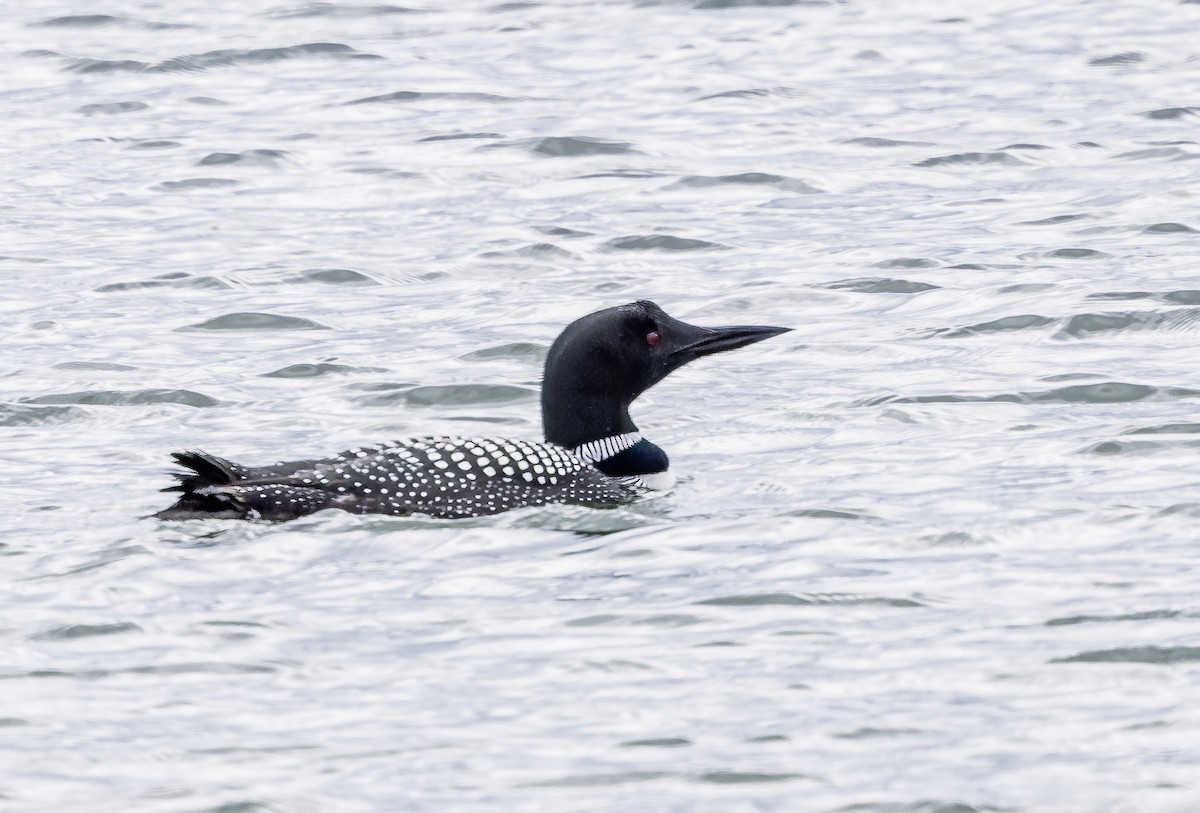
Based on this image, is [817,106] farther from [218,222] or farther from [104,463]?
[104,463]

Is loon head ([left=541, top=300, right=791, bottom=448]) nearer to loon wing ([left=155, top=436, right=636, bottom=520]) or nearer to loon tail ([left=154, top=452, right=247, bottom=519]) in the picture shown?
loon wing ([left=155, top=436, right=636, bottom=520])

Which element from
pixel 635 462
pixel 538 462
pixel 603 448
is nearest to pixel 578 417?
pixel 603 448

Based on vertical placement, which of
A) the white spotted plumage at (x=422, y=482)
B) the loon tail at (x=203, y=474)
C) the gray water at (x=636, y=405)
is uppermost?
the loon tail at (x=203, y=474)

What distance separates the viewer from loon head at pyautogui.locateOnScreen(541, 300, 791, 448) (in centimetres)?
722

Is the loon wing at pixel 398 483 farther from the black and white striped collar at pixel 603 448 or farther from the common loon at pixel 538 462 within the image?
the black and white striped collar at pixel 603 448

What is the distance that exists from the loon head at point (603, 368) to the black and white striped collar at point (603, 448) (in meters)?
0.02

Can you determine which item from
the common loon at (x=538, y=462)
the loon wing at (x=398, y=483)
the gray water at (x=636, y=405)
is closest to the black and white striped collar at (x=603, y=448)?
the common loon at (x=538, y=462)

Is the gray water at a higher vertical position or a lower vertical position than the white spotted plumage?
lower

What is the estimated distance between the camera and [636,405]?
28.5 ft

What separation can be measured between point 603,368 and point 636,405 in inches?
56.5

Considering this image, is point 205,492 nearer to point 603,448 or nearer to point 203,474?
point 203,474

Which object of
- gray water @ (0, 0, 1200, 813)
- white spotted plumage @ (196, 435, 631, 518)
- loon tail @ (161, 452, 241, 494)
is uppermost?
loon tail @ (161, 452, 241, 494)

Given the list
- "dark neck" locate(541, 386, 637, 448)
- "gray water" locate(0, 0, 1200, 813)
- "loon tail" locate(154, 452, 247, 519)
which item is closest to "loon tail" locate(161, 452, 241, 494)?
"loon tail" locate(154, 452, 247, 519)

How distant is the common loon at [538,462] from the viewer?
21.0 feet
